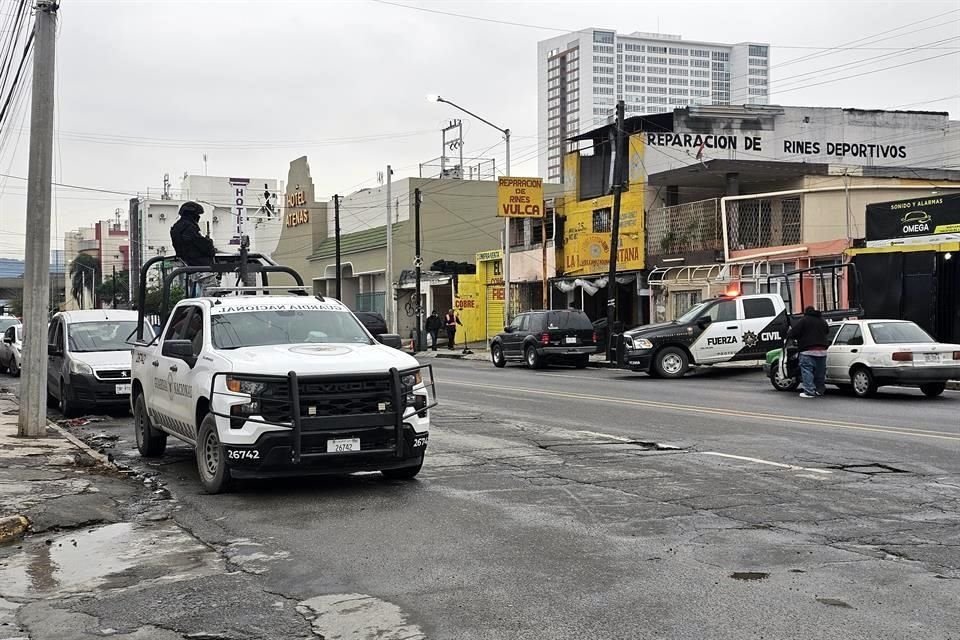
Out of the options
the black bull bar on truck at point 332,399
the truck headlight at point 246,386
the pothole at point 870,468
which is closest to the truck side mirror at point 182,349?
the black bull bar on truck at point 332,399

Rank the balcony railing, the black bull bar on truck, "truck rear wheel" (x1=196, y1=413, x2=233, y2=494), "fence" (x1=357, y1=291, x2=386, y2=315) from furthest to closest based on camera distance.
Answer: "fence" (x1=357, y1=291, x2=386, y2=315)
the balcony railing
"truck rear wheel" (x1=196, y1=413, x2=233, y2=494)
the black bull bar on truck

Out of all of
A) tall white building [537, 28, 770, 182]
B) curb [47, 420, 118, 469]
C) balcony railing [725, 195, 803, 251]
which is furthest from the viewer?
tall white building [537, 28, 770, 182]

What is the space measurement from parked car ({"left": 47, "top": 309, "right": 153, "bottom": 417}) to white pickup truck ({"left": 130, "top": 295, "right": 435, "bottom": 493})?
6452mm

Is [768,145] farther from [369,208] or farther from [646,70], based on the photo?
[646,70]

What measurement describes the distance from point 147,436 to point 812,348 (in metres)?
12.4

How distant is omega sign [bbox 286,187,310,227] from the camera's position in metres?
73.6

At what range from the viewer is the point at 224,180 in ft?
408

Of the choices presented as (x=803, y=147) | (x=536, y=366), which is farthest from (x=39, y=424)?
(x=803, y=147)

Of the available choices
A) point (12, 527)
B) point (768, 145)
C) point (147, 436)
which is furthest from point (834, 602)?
point (768, 145)

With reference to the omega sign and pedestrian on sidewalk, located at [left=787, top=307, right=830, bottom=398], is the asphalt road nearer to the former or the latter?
pedestrian on sidewalk, located at [left=787, top=307, right=830, bottom=398]

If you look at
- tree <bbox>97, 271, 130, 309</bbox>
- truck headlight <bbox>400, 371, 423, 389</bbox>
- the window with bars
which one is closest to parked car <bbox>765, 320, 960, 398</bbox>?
truck headlight <bbox>400, 371, 423, 389</bbox>

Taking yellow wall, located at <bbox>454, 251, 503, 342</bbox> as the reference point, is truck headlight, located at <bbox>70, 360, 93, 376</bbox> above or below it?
below

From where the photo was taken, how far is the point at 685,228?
34.8 m

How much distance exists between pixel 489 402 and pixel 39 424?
7.76 meters
